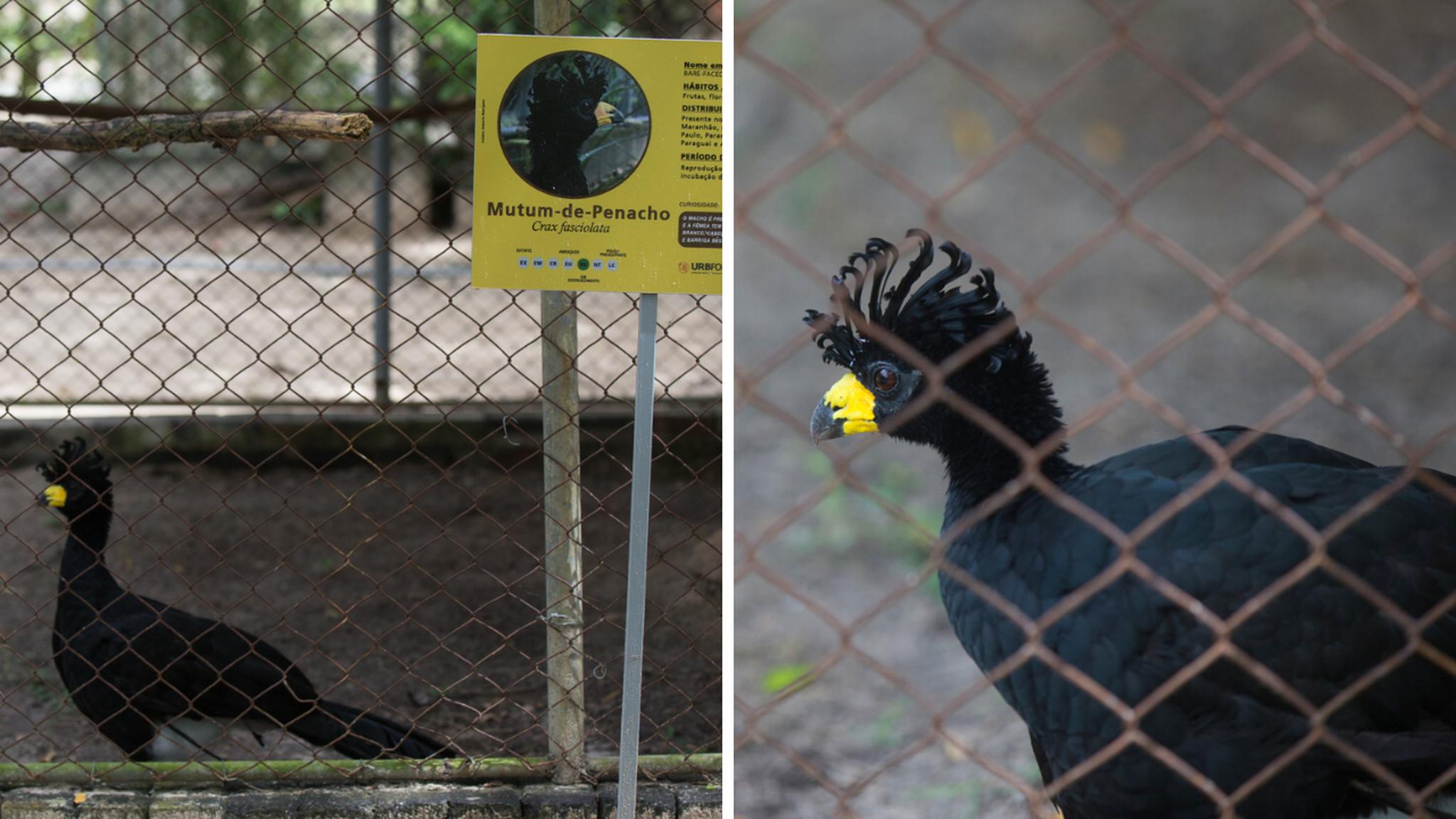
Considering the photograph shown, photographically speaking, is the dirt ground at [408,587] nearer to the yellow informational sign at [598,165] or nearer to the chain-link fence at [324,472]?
the chain-link fence at [324,472]

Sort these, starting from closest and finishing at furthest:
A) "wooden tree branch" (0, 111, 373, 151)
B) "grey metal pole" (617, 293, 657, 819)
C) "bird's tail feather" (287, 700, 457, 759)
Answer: "grey metal pole" (617, 293, 657, 819)
"wooden tree branch" (0, 111, 373, 151)
"bird's tail feather" (287, 700, 457, 759)

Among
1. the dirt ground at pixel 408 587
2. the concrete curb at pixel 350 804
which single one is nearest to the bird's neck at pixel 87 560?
the dirt ground at pixel 408 587

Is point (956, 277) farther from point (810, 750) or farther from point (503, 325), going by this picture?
point (503, 325)

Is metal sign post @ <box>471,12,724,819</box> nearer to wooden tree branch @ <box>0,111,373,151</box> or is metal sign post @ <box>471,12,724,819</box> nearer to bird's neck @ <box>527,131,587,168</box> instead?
bird's neck @ <box>527,131,587,168</box>

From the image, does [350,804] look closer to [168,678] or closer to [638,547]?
[168,678]

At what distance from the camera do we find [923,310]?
81.4 inches

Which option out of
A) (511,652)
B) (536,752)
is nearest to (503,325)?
(511,652)

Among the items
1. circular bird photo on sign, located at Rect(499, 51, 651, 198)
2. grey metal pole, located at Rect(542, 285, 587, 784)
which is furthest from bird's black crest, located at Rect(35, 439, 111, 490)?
circular bird photo on sign, located at Rect(499, 51, 651, 198)

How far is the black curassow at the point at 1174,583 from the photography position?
2029mm

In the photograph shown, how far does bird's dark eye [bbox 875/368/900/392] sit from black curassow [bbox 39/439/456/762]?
1548 millimetres

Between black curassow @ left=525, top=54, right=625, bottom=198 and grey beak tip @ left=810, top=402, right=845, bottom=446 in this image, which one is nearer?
black curassow @ left=525, top=54, right=625, bottom=198

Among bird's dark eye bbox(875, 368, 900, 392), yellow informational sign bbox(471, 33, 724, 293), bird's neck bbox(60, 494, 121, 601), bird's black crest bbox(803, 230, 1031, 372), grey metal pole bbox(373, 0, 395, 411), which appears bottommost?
bird's neck bbox(60, 494, 121, 601)

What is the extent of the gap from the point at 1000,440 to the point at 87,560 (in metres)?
2.54

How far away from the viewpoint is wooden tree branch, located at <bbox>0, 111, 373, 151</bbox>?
79.0 inches
